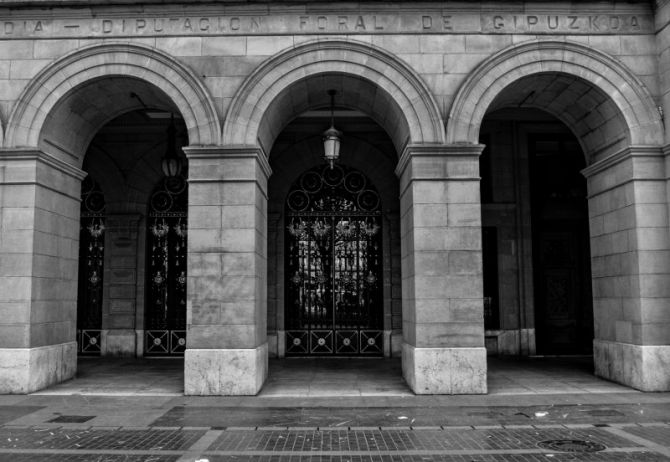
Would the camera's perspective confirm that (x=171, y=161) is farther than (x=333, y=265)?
No

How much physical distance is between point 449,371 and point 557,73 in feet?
19.4

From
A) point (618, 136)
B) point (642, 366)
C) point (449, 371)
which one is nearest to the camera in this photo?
point (449, 371)

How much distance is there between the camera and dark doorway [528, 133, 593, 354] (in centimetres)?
1580

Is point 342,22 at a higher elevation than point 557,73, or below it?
higher

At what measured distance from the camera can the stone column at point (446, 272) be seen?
1048cm

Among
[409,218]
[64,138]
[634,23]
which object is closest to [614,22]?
[634,23]

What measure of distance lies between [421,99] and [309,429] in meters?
6.25

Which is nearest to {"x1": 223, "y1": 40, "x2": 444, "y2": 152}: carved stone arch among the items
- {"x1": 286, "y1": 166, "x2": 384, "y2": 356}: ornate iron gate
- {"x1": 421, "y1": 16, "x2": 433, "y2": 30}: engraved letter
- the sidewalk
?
{"x1": 421, "y1": 16, "x2": 433, "y2": 30}: engraved letter

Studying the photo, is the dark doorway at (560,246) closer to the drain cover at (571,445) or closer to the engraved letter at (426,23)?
the engraved letter at (426,23)

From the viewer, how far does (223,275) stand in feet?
35.1

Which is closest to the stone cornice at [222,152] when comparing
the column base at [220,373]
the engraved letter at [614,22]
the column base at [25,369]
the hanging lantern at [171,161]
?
the hanging lantern at [171,161]

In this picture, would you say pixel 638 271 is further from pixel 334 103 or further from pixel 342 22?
pixel 342 22

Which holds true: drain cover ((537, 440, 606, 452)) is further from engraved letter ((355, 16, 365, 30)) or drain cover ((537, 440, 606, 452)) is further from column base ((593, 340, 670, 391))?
engraved letter ((355, 16, 365, 30))

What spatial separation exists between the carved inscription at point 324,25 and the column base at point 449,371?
5.99 meters
